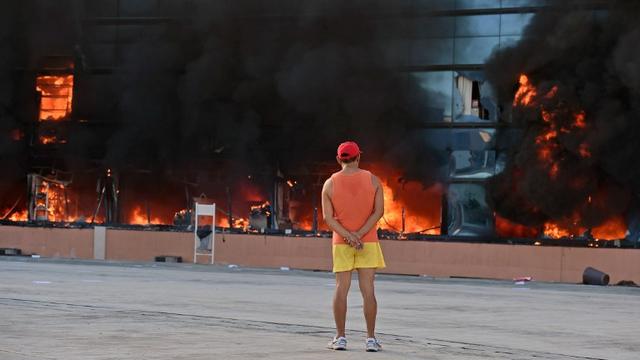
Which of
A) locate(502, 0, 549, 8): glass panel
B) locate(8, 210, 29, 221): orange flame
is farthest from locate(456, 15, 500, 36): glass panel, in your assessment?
locate(8, 210, 29, 221): orange flame

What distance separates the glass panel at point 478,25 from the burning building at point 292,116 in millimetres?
54

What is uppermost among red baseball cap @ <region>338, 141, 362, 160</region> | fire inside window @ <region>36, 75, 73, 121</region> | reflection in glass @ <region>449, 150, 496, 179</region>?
fire inside window @ <region>36, 75, 73, 121</region>

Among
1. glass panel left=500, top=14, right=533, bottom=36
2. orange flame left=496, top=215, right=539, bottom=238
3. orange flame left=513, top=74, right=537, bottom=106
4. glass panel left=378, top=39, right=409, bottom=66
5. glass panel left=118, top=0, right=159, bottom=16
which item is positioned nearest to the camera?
orange flame left=513, top=74, right=537, bottom=106

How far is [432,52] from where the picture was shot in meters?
46.2

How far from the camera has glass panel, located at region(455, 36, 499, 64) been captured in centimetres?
4506

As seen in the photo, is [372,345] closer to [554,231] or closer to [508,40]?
[554,231]

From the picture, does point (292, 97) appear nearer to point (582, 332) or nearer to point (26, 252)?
point (26, 252)

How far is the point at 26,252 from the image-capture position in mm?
35188

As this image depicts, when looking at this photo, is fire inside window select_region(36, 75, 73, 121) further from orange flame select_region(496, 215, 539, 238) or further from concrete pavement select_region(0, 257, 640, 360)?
concrete pavement select_region(0, 257, 640, 360)

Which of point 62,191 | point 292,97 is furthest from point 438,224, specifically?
point 62,191

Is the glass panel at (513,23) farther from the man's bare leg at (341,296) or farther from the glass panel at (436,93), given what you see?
the man's bare leg at (341,296)

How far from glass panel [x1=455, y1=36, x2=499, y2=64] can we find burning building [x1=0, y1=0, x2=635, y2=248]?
0.16ft

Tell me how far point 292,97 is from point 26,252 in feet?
50.7

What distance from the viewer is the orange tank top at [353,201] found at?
10.5 metres
